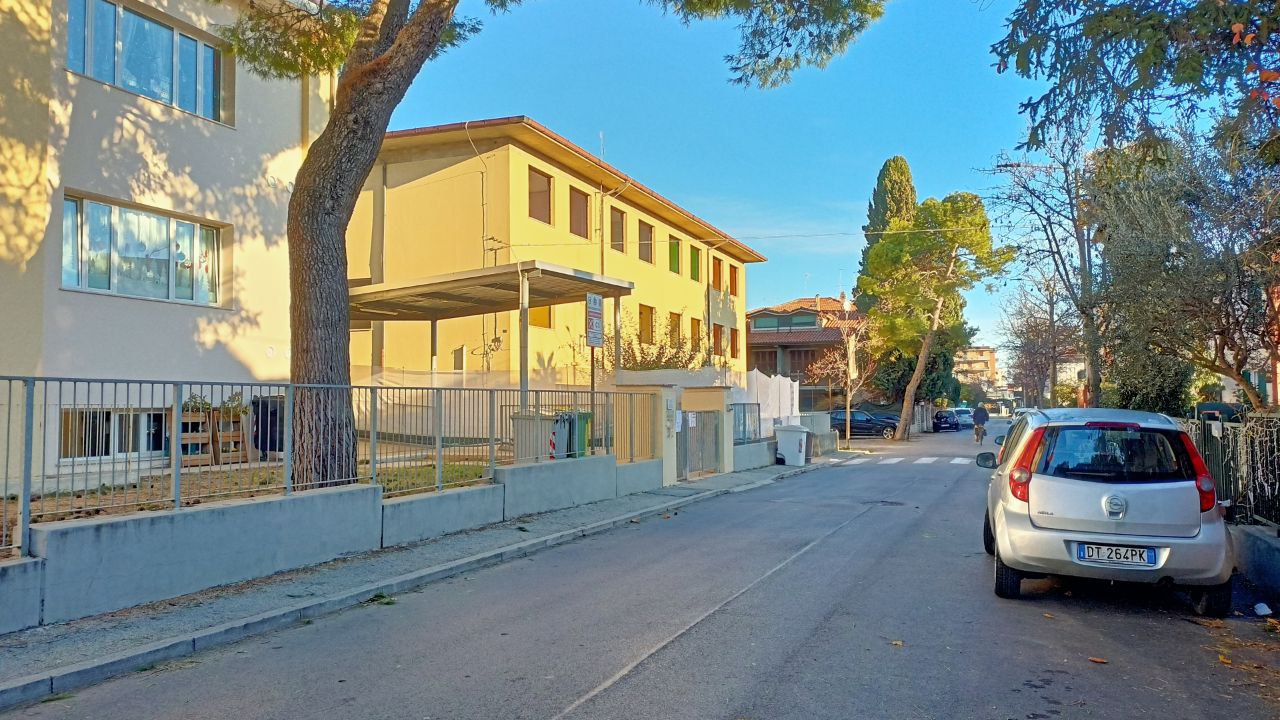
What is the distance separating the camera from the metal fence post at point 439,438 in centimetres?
1073

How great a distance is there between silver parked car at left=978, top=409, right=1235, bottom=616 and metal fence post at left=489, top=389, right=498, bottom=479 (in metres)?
6.67

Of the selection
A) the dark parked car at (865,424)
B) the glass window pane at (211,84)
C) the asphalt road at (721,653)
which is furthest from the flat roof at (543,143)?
the dark parked car at (865,424)

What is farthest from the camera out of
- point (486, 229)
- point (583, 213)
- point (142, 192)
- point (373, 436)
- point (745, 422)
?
point (583, 213)

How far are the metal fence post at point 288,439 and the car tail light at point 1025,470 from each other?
6475mm

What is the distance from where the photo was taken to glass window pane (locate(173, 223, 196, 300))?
13.8 metres

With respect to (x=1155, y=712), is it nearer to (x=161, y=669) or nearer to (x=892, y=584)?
(x=892, y=584)

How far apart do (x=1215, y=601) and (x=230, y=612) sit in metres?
7.60

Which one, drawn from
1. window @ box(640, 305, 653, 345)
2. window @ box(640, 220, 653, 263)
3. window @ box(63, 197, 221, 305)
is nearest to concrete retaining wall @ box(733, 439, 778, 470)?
window @ box(640, 305, 653, 345)

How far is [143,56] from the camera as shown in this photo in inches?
529

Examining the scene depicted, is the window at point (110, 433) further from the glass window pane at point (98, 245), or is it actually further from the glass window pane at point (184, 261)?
the glass window pane at point (184, 261)

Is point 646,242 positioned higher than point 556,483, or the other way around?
point 646,242

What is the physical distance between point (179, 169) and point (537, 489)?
740 cm

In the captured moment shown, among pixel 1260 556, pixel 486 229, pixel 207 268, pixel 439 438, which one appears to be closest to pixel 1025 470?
pixel 1260 556

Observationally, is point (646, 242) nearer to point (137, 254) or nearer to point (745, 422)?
point (745, 422)
